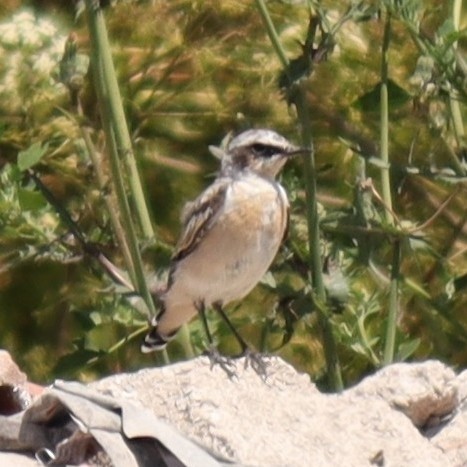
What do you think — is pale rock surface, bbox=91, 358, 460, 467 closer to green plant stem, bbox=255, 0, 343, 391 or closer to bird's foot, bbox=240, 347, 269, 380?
bird's foot, bbox=240, 347, 269, 380

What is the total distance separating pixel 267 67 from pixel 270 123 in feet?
0.71

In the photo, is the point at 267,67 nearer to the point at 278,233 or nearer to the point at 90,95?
the point at 90,95

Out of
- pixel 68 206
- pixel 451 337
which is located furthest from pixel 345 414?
pixel 68 206

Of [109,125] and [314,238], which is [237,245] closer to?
[314,238]

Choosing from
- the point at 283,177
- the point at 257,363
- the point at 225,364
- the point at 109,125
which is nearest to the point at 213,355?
the point at 257,363

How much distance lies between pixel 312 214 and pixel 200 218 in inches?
20.5

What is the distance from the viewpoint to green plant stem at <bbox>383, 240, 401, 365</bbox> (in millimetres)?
5672

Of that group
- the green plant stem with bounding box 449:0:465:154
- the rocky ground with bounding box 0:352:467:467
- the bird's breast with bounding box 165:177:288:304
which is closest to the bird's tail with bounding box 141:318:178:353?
the bird's breast with bounding box 165:177:288:304

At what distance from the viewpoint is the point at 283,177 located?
6227mm

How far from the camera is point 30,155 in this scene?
5742 millimetres

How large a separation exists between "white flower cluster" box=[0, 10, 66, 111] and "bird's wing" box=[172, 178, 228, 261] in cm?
66

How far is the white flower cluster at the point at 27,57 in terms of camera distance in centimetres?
600

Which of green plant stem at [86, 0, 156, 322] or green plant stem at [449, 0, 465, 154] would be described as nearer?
green plant stem at [86, 0, 156, 322]

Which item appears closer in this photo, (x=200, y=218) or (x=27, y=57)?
(x=200, y=218)
